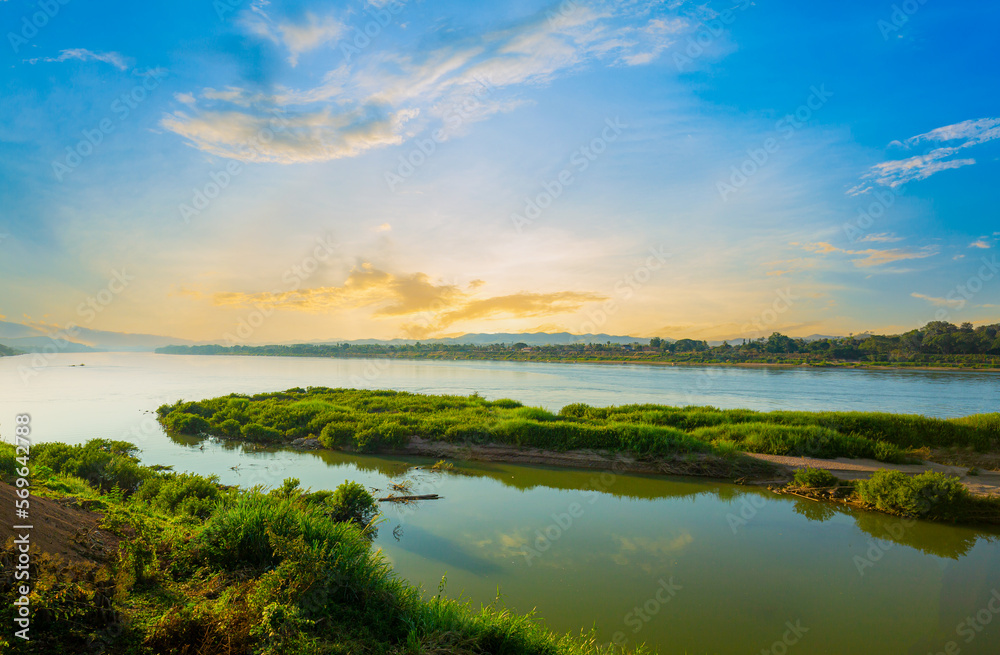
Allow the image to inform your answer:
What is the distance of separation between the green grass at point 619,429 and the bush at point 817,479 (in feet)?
6.64

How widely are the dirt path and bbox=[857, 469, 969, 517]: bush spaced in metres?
1.65

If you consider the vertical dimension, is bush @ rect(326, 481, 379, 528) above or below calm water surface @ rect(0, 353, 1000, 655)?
above

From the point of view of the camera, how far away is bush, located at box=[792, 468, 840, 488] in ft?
36.8

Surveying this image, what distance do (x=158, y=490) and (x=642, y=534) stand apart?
943 cm

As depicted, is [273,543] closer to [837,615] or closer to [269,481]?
[837,615]

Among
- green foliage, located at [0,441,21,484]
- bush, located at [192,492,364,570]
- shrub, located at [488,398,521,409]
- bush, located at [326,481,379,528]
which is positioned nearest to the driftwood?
bush, located at [326,481,379,528]

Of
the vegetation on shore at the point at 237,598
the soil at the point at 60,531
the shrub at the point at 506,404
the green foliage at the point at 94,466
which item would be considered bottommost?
the shrub at the point at 506,404

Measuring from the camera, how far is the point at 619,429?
1490cm

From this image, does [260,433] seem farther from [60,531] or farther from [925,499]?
[925,499]

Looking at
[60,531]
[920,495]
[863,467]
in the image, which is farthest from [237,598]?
[863,467]

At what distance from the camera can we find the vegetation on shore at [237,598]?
10.7ft

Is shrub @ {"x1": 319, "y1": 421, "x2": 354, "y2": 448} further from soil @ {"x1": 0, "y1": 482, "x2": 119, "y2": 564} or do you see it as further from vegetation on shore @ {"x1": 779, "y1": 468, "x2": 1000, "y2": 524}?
vegetation on shore @ {"x1": 779, "y1": 468, "x2": 1000, "y2": 524}

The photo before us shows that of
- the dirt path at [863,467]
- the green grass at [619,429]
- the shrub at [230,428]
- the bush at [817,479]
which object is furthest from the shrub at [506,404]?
the bush at [817,479]

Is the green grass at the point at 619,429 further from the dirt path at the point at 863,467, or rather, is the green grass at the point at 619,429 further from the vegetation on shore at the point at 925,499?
the vegetation on shore at the point at 925,499
